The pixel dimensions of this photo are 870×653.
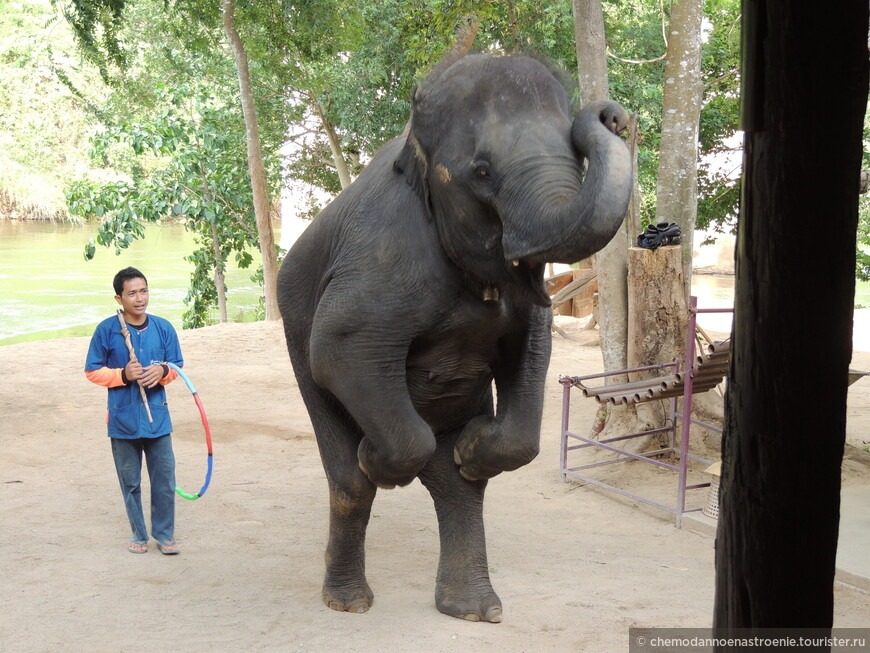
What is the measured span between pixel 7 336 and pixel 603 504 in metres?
16.7

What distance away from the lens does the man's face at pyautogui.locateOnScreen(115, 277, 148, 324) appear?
5.06m

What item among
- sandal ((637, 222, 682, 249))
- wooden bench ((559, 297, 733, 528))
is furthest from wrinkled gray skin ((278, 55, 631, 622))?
sandal ((637, 222, 682, 249))

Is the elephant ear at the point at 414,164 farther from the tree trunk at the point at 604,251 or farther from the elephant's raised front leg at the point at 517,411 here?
the tree trunk at the point at 604,251

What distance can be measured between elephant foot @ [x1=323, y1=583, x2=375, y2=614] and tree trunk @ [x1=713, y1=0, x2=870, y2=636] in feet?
Result: 8.80

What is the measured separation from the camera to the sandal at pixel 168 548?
17.2 feet

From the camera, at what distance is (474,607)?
4.17 m

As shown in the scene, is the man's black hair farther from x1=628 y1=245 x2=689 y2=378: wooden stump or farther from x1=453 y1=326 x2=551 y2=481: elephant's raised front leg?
x1=628 y1=245 x2=689 y2=378: wooden stump

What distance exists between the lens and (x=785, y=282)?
170 cm

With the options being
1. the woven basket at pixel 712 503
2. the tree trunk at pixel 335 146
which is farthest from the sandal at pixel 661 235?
the tree trunk at pixel 335 146

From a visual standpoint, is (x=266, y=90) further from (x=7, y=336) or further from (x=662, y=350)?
(x=662, y=350)

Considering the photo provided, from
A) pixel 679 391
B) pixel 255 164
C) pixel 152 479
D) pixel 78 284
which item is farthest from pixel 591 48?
pixel 78 284

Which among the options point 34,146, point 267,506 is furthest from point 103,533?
point 34,146

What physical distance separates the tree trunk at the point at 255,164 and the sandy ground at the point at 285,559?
19.9 ft

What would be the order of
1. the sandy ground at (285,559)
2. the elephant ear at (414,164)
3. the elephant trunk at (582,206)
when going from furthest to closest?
the sandy ground at (285,559), the elephant ear at (414,164), the elephant trunk at (582,206)
